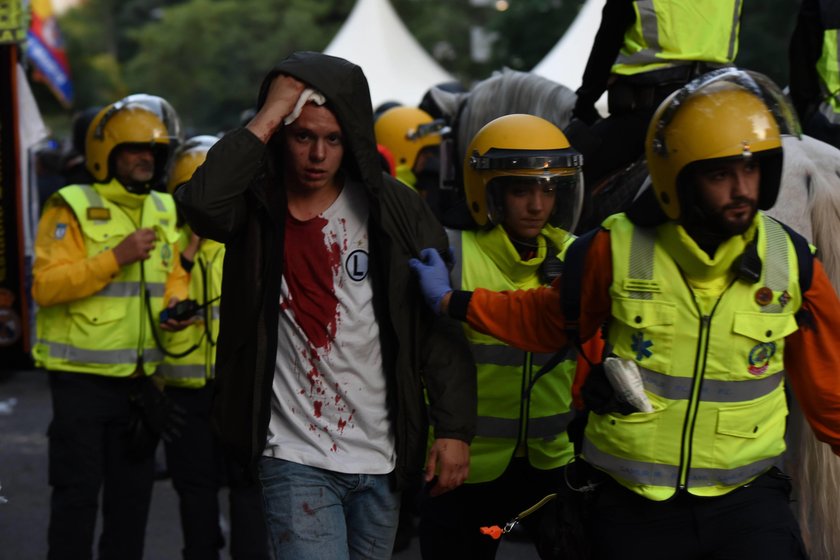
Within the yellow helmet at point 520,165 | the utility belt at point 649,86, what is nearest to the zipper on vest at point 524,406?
the yellow helmet at point 520,165

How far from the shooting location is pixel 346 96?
3904 mm

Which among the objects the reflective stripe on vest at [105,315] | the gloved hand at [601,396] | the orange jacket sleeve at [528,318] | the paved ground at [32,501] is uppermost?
the orange jacket sleeve at [528,318]

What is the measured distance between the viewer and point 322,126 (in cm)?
390

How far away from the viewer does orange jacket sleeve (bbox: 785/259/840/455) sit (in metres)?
3.54

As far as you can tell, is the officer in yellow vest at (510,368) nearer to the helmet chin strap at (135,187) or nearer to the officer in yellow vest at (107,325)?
the officer in yellow vest at (107,325)

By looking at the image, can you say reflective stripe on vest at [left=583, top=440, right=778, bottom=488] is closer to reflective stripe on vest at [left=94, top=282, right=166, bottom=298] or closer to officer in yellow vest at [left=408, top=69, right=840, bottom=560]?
officer in yellow vest at [left=408, top=69, right=840, bottom=560]

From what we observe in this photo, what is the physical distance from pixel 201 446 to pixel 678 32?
297cm

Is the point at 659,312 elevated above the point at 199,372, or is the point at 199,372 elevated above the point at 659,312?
the point at 659,312

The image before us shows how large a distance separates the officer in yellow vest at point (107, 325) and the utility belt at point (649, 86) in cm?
211

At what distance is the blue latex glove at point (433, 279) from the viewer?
13.0ft

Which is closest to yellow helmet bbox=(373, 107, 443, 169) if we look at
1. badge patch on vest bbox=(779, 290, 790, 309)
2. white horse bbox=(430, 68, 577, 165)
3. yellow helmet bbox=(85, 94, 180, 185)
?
white horse bbox=(430, 68, 577, 165)

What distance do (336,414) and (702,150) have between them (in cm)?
137

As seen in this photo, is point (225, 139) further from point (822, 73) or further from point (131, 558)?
point (822, 73)

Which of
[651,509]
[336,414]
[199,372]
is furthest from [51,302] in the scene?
[651,509]
